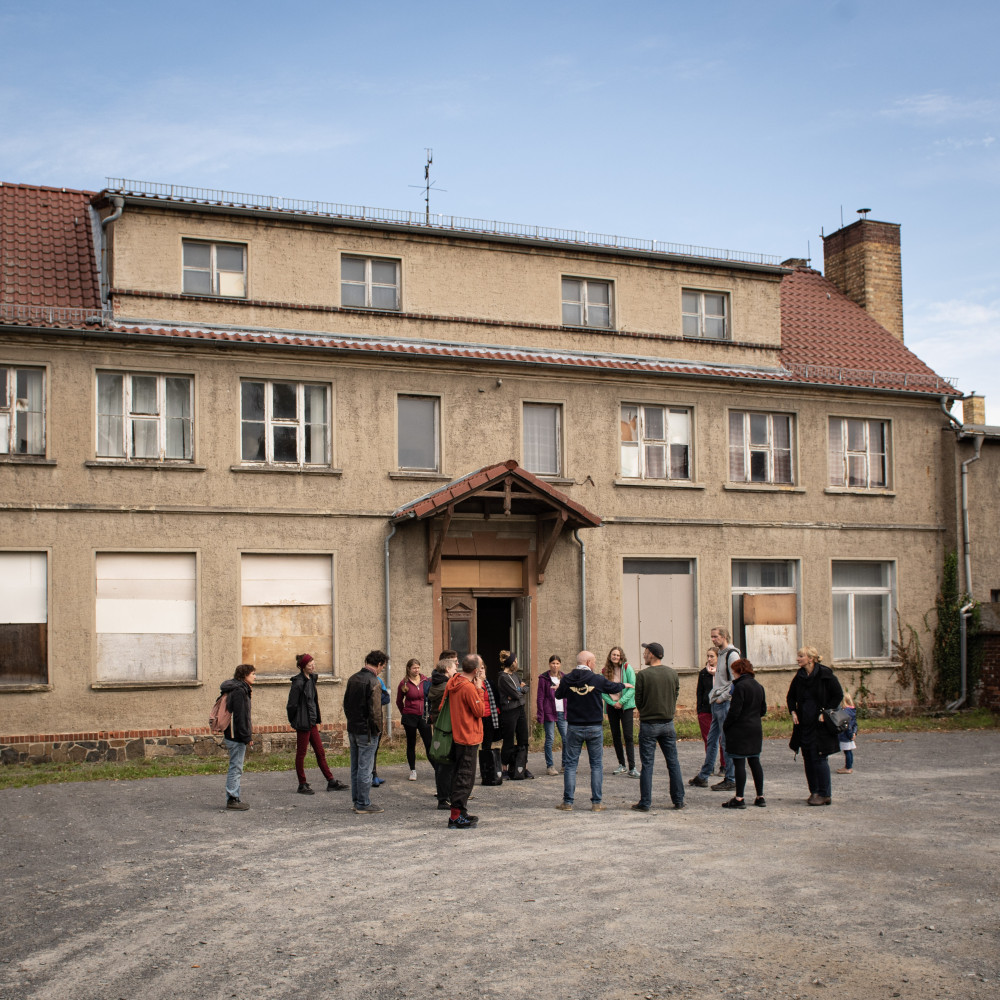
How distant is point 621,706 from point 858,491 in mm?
10360

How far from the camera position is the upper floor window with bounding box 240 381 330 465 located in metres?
19.7

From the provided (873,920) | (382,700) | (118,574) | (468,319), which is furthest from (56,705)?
(873,920)

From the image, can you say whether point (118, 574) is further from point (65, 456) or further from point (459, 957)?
point (459, 957)

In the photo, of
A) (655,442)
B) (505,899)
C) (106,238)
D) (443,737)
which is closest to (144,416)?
(106,238)

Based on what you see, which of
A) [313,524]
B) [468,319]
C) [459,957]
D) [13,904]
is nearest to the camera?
[459,957]

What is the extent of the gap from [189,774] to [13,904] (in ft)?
26.9

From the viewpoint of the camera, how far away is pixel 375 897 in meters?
8.75

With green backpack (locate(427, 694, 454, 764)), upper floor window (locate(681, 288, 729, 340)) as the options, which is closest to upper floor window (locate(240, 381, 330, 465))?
upper floor window (locate(681, 288, 729, 340))

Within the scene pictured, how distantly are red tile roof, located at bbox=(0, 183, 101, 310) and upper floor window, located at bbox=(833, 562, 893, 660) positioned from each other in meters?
15.4

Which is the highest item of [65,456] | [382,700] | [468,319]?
[468,319]

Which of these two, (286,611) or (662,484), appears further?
(662,484)

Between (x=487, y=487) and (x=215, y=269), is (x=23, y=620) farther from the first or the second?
(x=487, y=487)

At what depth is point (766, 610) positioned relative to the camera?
23.0 metres

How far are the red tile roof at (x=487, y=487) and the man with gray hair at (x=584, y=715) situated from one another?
21.4ft
